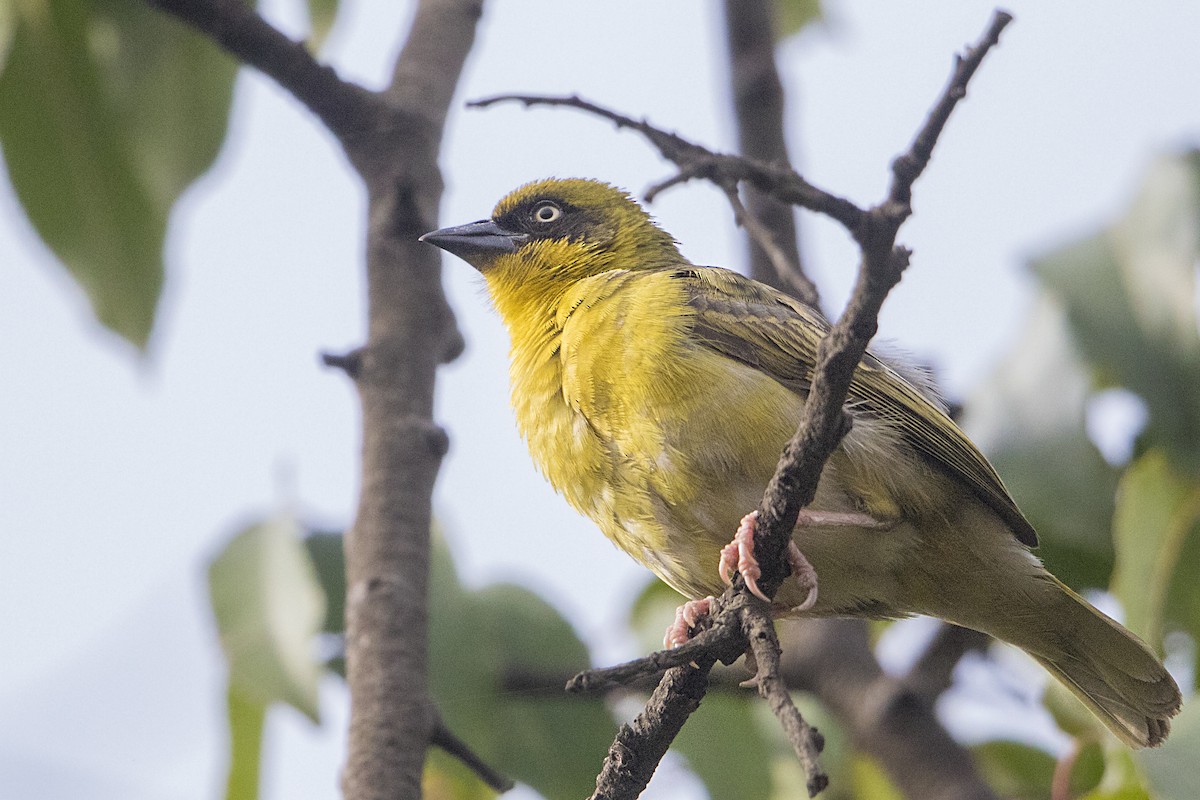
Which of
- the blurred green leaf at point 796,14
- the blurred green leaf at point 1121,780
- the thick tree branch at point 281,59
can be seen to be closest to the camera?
the blurred green leaf at point 1121,780

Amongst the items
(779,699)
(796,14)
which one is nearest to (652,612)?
(796,14)

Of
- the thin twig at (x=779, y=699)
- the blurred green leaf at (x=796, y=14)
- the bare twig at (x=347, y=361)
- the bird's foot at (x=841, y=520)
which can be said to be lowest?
the thin twig at (x=779, y=699)

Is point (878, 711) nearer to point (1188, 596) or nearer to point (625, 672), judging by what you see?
point (1188, 596)

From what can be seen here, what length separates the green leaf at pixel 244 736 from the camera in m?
4.48

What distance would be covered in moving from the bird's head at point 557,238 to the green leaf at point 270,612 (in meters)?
1.16

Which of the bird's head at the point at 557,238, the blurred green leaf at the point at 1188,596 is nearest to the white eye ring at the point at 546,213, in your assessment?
the bird's head at the point at 557,238

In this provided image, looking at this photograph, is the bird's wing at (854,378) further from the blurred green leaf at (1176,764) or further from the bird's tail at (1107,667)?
the blurred green leaf at (1176,764)

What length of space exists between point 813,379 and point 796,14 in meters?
4.99

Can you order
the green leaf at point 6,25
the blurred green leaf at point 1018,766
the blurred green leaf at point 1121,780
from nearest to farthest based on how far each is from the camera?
the blurred green leaf at point 1121,780
the green leaf at point 6,25
the blurred green leaf at point 1018,766

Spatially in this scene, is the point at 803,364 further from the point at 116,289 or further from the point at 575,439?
the point at 116,289

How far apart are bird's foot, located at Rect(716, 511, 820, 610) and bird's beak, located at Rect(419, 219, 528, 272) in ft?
5.12

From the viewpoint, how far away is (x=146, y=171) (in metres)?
5.22

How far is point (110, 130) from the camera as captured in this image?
5.25 meters

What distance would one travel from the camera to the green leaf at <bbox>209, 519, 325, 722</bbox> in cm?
432
